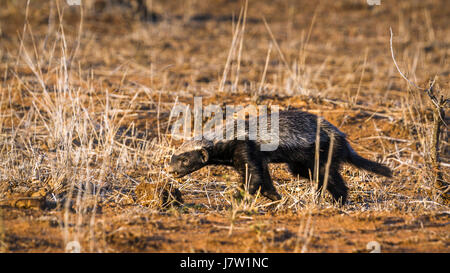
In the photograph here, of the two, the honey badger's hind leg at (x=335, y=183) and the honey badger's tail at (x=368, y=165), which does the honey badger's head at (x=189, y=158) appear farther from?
the honey badger's tail at (x=368, y=165)

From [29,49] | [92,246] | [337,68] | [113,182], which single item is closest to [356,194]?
[113,182]

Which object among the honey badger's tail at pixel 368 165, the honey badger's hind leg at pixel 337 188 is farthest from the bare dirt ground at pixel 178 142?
the honey badger's tail at pixel 368 165

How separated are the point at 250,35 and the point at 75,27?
4.63m

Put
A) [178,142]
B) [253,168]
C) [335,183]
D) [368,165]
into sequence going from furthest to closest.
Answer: [178,142]
[368,165]
[335,183]
[253,168]

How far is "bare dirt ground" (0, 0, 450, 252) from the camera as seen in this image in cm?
404

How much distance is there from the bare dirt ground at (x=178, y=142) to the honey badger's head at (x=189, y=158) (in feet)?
0.61

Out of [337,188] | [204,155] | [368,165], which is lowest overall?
[337,188]

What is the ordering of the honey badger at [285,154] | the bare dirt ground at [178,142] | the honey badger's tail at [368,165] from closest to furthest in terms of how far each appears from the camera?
the bare dirt ground at [178,142], the honey badger at [285,154], the honey badger's tail at [368,165]

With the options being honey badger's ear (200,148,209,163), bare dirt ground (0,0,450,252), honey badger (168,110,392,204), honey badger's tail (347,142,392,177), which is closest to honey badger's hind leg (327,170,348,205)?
honey badger (168,110,392,204)

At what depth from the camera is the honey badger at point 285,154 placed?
17.0 feet

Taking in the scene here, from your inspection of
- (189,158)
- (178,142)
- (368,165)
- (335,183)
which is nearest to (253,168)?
(189,158)

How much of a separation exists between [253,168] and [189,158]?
69 cm

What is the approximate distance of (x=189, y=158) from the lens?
5.28 metres

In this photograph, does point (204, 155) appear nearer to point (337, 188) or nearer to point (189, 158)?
point (189, 158)
